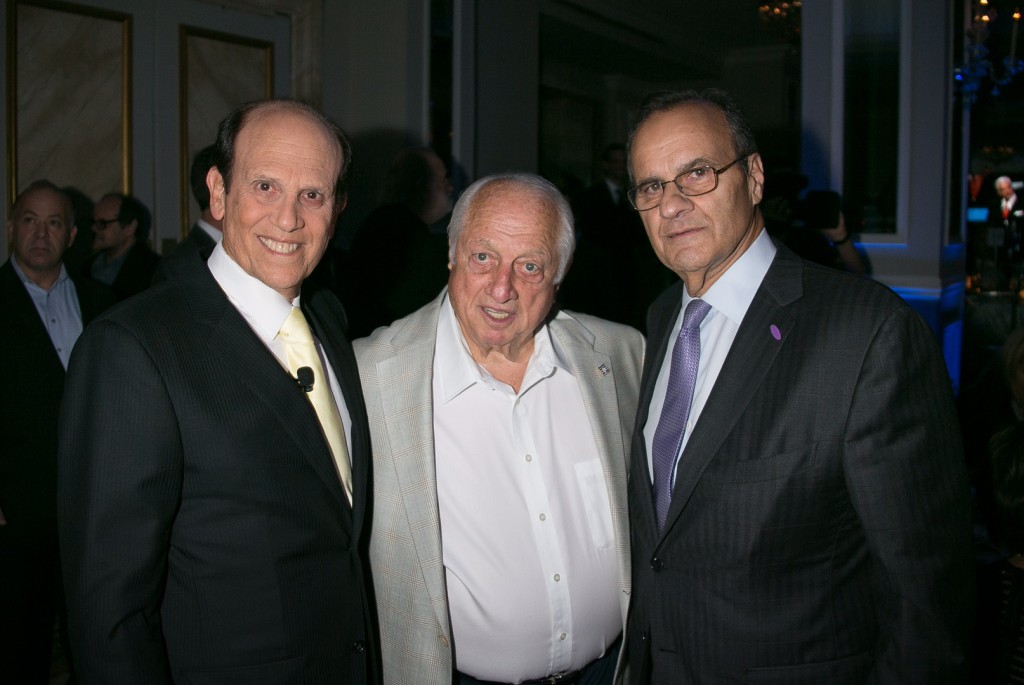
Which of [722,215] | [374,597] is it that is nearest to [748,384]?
[722,215]

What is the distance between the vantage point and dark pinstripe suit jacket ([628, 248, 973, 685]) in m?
1.32

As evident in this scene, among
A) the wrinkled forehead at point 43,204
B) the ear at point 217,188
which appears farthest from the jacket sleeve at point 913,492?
the wrinkled forehead at point 43,204

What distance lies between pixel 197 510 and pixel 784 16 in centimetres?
800

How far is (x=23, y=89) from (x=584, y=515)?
410cm

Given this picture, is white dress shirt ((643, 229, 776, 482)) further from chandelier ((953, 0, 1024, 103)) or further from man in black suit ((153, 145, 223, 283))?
chandelier ((953, 0, 1024, 103))

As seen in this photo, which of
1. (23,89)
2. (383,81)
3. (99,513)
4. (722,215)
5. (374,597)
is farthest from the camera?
(383,81)

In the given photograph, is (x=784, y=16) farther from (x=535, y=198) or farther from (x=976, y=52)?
(x=535, y=198)

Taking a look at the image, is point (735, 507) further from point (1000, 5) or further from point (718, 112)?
point (1000, 5)

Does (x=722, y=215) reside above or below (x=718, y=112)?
below

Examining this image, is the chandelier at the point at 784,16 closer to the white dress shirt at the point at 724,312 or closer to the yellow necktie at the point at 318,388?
the white dress shirt at the point at 724,312

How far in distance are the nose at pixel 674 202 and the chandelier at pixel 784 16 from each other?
7106 mm

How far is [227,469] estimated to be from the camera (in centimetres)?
132

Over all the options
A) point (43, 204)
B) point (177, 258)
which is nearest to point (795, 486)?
point (177, 258)

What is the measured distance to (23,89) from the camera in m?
4.24
